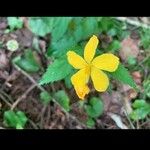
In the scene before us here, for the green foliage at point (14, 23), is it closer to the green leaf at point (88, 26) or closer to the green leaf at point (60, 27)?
the green leaf at point (60, 27)

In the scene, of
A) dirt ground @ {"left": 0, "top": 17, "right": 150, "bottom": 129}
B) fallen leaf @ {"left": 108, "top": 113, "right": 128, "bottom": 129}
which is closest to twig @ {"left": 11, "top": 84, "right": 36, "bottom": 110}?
dirt ground @ {"left": 0, "top": 17, "right": 150, "bottom": 129}

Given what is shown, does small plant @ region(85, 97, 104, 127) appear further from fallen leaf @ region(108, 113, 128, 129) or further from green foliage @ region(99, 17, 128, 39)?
green foliage @ region(99, 17, 128, 39)

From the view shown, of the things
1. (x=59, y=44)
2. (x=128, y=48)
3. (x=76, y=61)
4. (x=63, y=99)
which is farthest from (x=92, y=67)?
(x=128, y=48)
